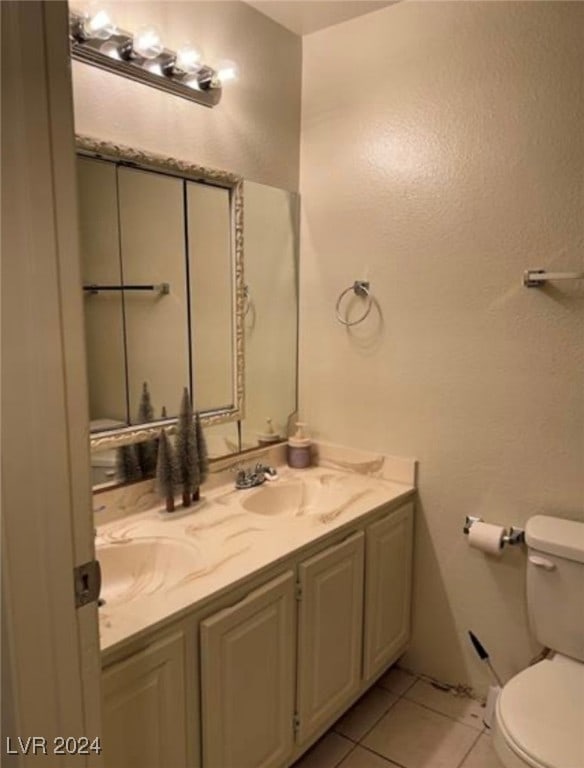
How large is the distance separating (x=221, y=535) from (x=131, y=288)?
83cm

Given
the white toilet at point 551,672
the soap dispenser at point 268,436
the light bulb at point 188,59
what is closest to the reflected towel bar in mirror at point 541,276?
the white toilet at point 551,672

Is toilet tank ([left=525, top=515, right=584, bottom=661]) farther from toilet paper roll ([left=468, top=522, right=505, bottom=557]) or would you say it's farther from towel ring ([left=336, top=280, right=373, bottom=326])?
towel ring ([left=336, top=280, right=373, bottom=326])

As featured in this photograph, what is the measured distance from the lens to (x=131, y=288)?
1.81 metres

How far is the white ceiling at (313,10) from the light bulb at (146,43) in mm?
566

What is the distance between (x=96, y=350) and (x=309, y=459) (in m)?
1.06

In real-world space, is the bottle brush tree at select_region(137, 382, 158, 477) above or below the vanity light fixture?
below

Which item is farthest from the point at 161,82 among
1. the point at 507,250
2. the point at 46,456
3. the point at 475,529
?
the point at 475,529

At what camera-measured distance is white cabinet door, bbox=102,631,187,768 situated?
46.2 inches

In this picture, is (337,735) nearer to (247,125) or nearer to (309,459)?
(309,459)

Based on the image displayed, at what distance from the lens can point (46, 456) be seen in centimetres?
83

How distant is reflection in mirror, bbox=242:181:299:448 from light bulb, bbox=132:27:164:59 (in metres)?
0.57

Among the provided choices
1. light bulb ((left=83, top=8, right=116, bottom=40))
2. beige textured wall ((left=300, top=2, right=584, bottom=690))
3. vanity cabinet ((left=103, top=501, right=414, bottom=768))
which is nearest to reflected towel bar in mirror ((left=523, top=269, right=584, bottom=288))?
beige textured wall ((left=300, top=2, right=584, bottom=690))

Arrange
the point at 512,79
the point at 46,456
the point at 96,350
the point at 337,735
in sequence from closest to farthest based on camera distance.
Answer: the point at 46,456, the point at 96,350, the point at 512,79, the point at 337,735

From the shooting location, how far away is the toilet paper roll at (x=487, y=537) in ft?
6.38
